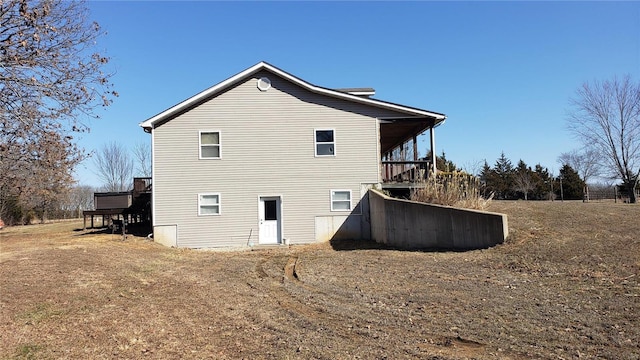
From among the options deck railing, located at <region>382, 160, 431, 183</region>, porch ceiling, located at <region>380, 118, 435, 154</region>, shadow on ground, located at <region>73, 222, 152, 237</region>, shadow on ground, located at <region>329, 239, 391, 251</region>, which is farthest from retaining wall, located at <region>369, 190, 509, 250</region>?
shadow on ground, located at <region>73, 222, 152, 237</region>

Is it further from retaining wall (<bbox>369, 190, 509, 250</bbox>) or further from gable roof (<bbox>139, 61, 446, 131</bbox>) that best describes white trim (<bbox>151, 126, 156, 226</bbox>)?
retaining wall (<bbox>369, 190, 509, 250</bbox>)

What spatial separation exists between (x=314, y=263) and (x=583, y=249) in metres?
6.30

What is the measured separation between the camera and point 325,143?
16562 mm

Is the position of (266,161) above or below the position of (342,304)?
above

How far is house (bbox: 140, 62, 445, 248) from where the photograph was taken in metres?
16.0

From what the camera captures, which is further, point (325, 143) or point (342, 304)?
point (325, 143)

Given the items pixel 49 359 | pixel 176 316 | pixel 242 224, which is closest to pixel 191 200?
pixel 242 224

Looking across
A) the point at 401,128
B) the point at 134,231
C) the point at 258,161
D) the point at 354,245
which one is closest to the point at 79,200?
the point at 134,231

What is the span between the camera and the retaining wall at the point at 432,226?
34.8 ft

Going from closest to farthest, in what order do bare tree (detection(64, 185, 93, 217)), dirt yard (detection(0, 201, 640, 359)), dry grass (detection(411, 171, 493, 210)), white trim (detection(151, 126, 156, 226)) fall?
dirt yard (detection(0, 201, 640, 359)) → dry grass (detection(411, 171, 493, 210)) → white trim (detection(151, 126, 156, 226)) → bare tree (detection(64, 185, 93, 217))

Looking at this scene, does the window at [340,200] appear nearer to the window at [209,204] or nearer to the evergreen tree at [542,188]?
the window at [209,204]

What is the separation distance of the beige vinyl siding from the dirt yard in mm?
5017

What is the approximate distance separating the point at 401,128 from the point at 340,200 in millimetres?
5201

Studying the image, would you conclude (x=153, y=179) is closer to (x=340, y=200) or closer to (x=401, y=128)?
(x=340, y=200)
